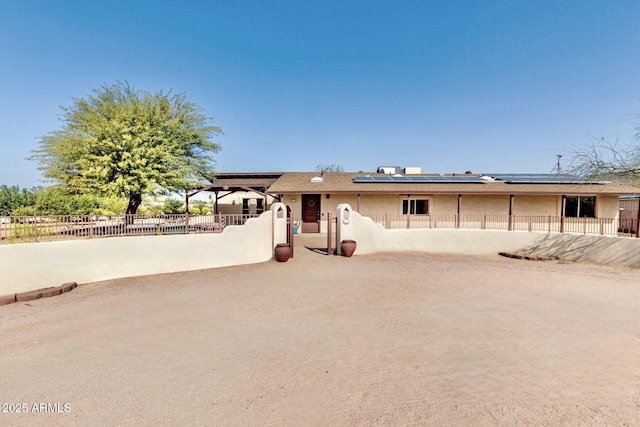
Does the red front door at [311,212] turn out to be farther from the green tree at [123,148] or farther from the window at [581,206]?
the window at [581,206]

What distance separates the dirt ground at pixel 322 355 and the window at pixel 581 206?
11.8m

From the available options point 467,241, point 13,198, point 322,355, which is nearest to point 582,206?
point 467,241

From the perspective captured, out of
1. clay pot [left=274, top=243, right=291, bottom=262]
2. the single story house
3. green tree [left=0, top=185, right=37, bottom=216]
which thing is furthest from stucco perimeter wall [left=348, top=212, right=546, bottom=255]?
green tree [left=0, top=185, right=37, bottom=216]

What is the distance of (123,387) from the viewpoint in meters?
3.55

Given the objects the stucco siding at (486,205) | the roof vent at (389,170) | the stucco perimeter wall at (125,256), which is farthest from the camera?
the roof vent at (389,170)

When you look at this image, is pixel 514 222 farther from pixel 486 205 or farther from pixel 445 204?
pixel 445 204

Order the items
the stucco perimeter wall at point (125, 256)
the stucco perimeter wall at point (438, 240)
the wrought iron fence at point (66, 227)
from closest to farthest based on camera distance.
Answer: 1. the stucco perimeter wall at point (125, 256)
2. the wrought iron fence at point (66, 227)
3. the stucco perimeter wall at point (438, 240)

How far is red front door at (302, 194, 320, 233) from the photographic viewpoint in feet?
60.8

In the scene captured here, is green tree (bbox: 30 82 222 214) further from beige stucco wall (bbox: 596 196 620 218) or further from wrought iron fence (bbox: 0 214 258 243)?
beige stucco wall (bbox: 596 196 620 218)

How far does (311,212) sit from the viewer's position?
1858 centimetres

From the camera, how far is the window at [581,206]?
17.2 m

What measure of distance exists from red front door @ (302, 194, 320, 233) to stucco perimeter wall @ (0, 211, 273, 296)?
6.99 m

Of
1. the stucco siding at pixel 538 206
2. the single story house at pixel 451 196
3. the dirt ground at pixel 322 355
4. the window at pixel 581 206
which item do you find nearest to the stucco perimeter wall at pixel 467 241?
the single story house at pixel 451 196

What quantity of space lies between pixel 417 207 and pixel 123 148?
57.1ft
